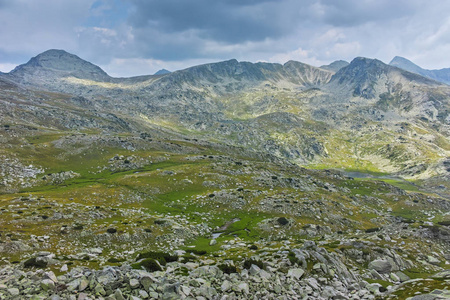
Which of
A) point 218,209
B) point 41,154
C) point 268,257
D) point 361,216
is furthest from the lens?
point 41,154

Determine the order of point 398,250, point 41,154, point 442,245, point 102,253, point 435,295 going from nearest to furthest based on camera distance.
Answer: point 435,295, point 102,253, point 398,250, point 442,245, point 41,154

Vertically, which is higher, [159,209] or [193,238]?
[193,238]

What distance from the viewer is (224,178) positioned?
100 m

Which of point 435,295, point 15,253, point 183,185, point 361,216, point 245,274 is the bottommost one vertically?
point 361,216

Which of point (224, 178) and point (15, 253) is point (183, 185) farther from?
point (15, 253)

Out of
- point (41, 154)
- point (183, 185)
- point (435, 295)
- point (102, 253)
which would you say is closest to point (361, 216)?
point (183, 185)

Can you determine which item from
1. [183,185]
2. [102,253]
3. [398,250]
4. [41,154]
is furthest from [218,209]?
[41,154]

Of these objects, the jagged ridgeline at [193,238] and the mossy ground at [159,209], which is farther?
the mossy ground at [159,209]

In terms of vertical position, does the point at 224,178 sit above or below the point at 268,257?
below

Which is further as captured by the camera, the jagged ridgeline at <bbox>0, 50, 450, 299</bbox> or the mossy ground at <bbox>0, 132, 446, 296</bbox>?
the mossy ground at <bbox>0, 132, 446, 296</bbox>

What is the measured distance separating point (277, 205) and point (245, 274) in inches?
2019

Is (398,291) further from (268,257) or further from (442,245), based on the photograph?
(442,245)

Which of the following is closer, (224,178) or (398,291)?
(398,291)

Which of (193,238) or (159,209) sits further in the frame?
(159,209)
